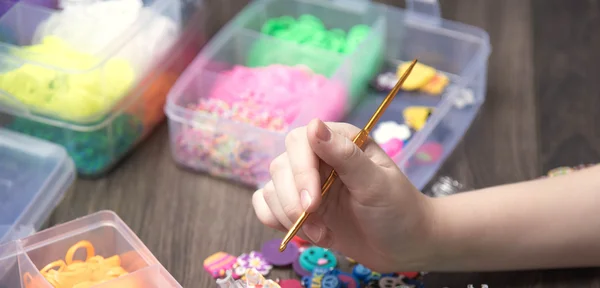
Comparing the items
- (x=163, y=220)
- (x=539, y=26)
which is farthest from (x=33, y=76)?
(x=539, y=26)

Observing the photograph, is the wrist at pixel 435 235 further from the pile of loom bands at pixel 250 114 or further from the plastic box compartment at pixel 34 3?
the plastic box compartment at pixel 34 3

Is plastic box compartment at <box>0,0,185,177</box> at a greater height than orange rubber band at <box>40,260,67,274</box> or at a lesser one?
greater

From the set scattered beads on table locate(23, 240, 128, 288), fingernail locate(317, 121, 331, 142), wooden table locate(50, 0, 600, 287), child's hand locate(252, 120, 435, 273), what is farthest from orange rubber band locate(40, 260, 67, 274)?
fingernail locate(317, 121, 331, 142)

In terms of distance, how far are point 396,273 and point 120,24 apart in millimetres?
518

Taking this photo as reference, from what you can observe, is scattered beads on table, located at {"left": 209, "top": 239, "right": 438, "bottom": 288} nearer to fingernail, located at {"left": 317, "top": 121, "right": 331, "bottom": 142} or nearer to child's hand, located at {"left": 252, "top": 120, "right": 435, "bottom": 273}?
child's hand, located at {"left": 252, "top": 120, "right": 435, "bottom": 273}

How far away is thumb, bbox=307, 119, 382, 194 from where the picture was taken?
818 mm

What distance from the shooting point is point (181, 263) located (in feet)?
3.48

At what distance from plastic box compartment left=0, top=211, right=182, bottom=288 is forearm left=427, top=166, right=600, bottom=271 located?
310 millimetres

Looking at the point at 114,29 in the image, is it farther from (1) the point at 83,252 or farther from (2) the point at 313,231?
(2) the point at 313,231

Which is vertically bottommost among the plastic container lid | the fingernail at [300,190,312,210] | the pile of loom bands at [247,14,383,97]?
the plastic container lid

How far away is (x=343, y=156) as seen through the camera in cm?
83

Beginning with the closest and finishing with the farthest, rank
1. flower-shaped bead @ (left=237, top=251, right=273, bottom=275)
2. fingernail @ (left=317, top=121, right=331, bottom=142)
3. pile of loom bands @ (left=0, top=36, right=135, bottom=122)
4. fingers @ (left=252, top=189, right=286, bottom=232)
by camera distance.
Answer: fingernail @ (left=317, top=121, right=331, bottom=142) < fingers @ (left=252, top=189, right=286, bottom=232) < flower-shaped bead @ (left=237, top=251, right=273, bottom=275) < pile of loom bands @ (left=0, top=36, right=135, bottom=122)

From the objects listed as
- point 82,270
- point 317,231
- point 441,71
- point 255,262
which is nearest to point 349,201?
point 317,231

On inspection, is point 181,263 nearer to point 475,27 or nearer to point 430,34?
point 430,34
